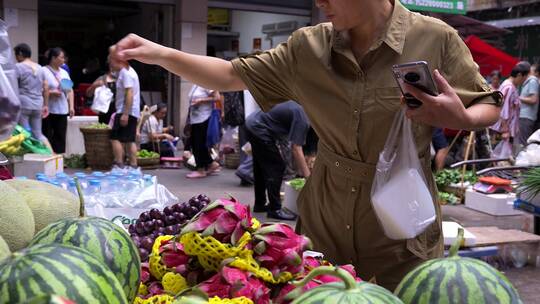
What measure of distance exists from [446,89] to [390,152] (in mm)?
339

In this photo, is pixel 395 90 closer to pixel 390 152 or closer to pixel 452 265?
pixel 390 152

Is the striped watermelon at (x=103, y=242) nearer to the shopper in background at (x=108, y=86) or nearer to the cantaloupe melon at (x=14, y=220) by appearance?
the cantaloupe melon at (x=14, y=220)

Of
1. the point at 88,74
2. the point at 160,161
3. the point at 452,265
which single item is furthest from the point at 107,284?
the point at 88,74

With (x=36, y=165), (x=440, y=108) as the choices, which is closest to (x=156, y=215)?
(x=440, y=108)

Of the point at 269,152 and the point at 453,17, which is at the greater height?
the point at 453,17

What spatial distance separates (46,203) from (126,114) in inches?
342

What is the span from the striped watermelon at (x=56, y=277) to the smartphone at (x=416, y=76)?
44.4 inches

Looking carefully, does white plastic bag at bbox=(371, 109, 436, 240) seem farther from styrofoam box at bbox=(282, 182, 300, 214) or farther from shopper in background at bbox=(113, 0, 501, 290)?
styrofoam box at bbox=(282, 182, 300, 214)

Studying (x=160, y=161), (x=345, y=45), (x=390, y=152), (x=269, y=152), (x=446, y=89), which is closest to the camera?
(x=446, y=89)

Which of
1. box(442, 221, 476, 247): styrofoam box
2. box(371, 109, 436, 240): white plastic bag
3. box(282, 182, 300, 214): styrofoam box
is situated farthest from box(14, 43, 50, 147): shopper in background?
box(371, 109, 436, 240): white plastic bag

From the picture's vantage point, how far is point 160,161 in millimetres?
12555

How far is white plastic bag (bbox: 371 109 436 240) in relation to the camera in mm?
2201

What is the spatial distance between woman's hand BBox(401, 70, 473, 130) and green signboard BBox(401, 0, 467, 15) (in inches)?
441

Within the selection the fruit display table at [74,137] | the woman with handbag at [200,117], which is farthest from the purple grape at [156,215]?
the fruit display table at [74,137]
